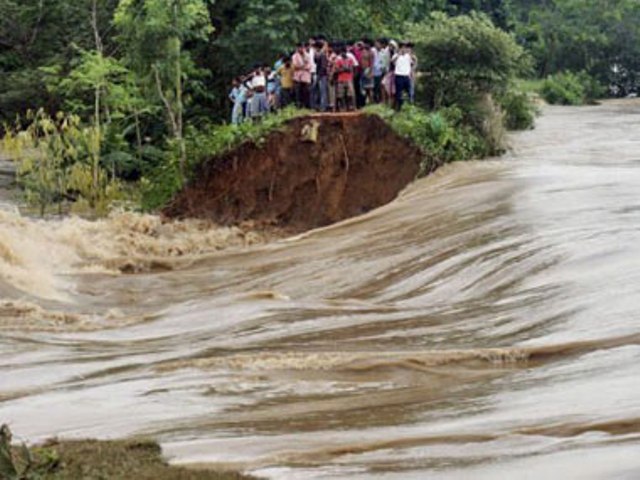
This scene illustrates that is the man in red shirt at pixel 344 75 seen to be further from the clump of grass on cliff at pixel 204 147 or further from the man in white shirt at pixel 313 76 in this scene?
the clump of grass on cliff at pixel 204 147

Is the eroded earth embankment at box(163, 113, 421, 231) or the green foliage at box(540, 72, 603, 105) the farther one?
the green foliage at box(540, 72, 603, 105)

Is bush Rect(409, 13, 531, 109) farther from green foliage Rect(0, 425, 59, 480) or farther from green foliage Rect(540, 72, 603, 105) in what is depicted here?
green foliage Rect(540, 72, 603, 105)

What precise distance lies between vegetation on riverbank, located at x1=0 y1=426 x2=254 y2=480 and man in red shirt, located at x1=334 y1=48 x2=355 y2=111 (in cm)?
1473

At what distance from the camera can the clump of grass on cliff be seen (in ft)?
70.0

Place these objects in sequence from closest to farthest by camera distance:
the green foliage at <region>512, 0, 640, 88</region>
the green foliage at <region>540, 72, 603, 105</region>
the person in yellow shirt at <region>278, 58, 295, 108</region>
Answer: the person in yellow shirt at <region>278, 58, 295, 108</region> → the green foliage at <region>540, 72, 603, 105</region> → the green foliage at <region>512, 0, 640, 88</region>

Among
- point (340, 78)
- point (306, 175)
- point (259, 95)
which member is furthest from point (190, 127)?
point (340, 78)

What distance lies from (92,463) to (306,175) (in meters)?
15.1

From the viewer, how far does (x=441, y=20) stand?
22609 mm

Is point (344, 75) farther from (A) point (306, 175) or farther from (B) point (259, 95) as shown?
(B) point (259, 95)

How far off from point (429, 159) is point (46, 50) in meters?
13.6

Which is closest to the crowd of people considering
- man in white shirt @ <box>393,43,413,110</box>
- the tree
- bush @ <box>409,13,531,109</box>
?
man in white shirt @ <box>393,43,413,110</box>

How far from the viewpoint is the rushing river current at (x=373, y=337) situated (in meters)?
6.48

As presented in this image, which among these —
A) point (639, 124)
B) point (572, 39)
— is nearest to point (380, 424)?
point (639, 124)

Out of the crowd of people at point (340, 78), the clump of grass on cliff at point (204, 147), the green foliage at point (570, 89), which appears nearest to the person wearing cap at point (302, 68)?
the crowd of people at point (340, 78)
